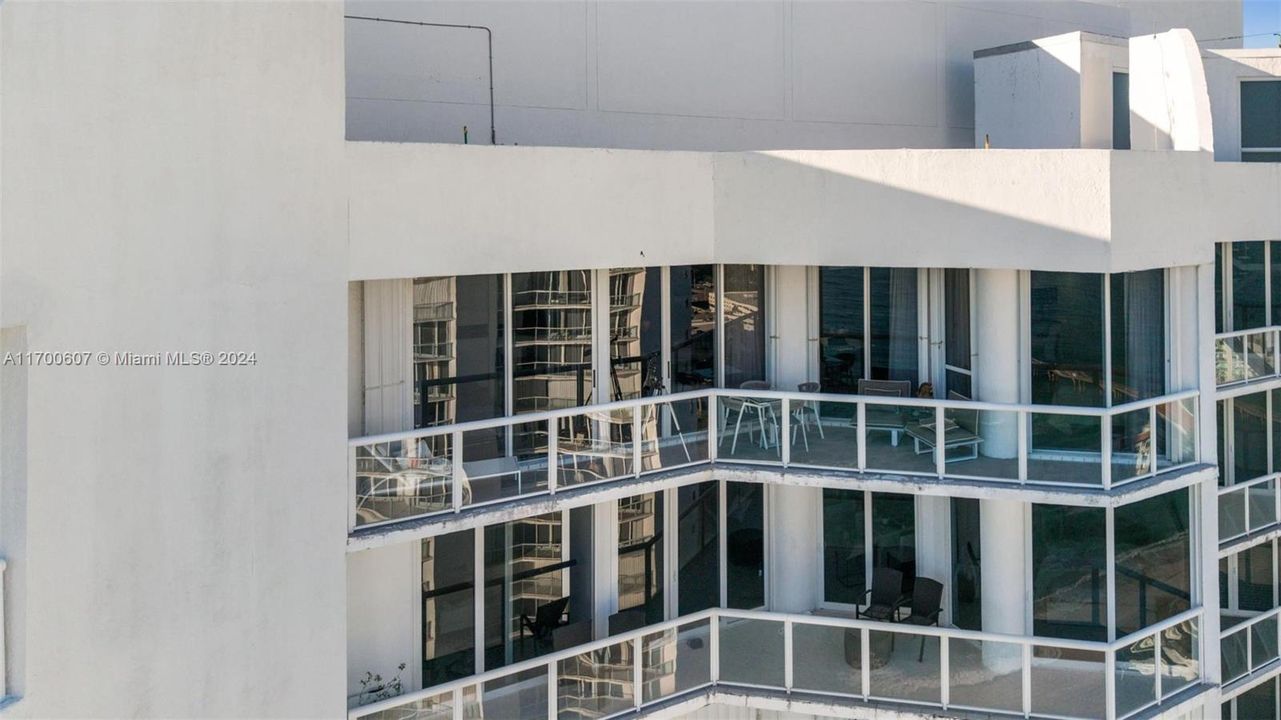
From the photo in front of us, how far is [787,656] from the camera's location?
1309 cm

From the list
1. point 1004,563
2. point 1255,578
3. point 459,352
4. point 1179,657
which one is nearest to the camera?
point 459,352

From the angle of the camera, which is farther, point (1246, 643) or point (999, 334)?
point (1246, 643)

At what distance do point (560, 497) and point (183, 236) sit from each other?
450 centimetres

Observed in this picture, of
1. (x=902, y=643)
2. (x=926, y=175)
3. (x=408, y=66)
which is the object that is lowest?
(x=902, y=643)

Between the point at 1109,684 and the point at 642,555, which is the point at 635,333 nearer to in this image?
the point at 642,555

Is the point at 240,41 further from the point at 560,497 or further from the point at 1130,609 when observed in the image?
the point at 1130,609

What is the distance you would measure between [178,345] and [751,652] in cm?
711

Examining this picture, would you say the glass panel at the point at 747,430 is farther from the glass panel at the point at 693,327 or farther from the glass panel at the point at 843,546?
the glass panel at the point at 843,546

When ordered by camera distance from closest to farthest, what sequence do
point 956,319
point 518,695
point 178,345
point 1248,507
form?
point 178,345, point 518,695, point 956,319, point 1248,507

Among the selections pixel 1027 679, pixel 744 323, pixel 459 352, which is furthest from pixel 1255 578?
pixel 459 352

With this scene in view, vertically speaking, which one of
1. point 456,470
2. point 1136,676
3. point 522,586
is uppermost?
point 456,470

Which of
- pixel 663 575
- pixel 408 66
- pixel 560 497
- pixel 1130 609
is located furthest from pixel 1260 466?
pixel 408 66

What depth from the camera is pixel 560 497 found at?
12.0 meters

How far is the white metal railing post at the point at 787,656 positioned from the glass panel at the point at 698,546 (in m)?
1.35
